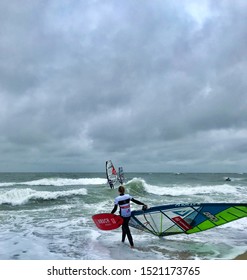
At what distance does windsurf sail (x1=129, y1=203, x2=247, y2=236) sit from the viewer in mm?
7527

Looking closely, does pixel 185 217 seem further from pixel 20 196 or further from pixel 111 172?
pixel 20 196

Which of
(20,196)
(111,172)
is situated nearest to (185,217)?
(111,172)

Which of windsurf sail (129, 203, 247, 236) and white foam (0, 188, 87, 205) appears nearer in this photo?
windsurf sail (129, 203, 247, 236)

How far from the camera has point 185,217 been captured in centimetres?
794

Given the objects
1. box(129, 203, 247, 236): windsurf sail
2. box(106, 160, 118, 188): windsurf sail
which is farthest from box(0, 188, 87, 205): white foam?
box(129, 203, 247, 236): windsurf sail

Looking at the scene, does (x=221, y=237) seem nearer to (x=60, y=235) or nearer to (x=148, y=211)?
(x=148, y=211)

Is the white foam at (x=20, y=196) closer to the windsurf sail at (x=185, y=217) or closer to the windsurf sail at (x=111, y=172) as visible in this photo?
the windsurf sail at (x=111, y=172)

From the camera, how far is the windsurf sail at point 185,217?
7527 mm

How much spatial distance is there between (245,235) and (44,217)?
7495mm

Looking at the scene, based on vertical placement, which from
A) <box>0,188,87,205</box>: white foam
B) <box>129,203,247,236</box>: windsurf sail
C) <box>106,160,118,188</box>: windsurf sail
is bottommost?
<box>0,188,87,205</box>: white foam

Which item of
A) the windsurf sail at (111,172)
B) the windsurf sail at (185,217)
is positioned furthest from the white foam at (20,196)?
the windsurf sail at (185,217)

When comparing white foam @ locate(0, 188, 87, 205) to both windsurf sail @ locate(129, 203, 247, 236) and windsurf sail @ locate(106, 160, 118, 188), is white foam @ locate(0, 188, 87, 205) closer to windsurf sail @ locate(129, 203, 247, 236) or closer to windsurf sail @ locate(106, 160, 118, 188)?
windsurf sail @ locate(106, 160, 118, 188)
